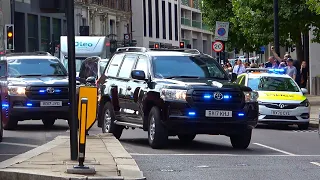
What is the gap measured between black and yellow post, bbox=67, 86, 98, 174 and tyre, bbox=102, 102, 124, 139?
6.87 m

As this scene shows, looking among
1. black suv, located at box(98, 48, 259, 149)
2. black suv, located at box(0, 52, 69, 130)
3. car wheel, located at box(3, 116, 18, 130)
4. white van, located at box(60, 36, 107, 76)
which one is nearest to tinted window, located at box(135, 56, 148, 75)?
black suv, located at box(98, 48, 259, 149)

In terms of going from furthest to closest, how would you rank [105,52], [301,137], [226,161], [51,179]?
[105,52]
[301,137]
[226,161]
[51,179]

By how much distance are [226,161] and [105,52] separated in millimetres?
27777

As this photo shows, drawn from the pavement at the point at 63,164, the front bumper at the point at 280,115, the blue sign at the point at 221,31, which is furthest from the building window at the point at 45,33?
the pavement at the point at 63,164

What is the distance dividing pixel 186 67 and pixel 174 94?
1.47m

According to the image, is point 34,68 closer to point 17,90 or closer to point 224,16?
point 17,90

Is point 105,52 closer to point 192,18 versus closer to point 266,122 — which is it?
point 266,122

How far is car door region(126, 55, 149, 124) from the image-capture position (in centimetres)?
1809

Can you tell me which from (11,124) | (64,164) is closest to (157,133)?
(64,164)

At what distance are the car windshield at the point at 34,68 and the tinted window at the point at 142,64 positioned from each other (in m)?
5.08

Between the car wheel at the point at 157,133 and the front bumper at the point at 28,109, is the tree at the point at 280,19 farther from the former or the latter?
the car wheel at the point at 157,133

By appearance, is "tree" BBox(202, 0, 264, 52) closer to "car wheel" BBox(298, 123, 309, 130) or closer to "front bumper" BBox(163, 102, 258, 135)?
"car wheel" BBox(298, 123, 309, 130)

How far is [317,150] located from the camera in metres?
17.5

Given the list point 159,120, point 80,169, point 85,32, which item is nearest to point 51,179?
point 80,169
